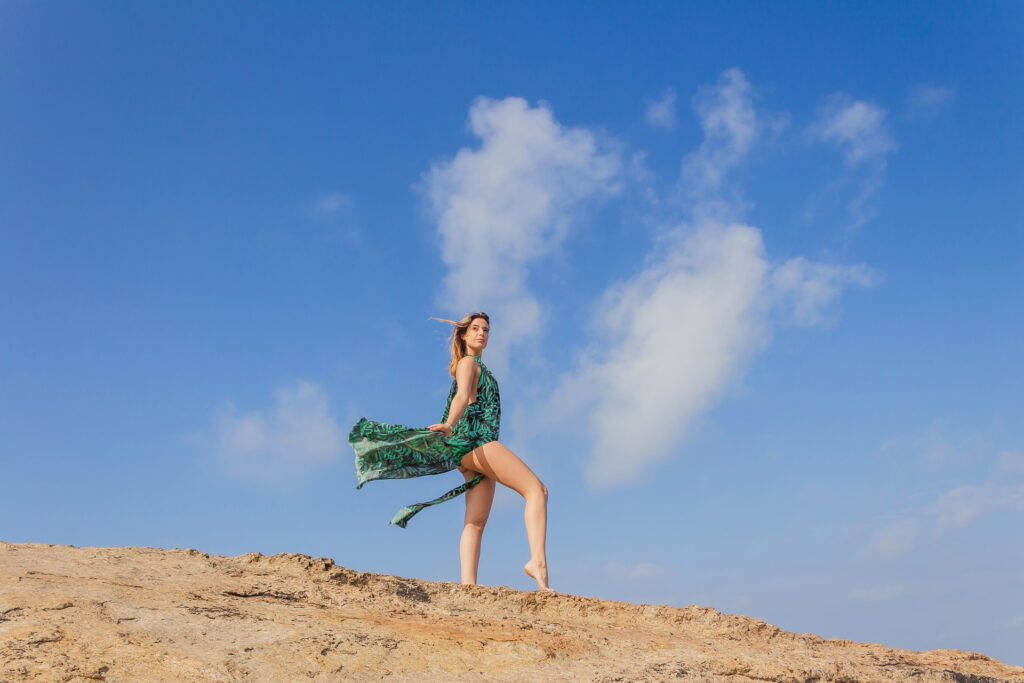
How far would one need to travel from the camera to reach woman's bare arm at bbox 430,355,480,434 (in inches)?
272

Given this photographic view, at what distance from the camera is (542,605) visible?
18.3ft

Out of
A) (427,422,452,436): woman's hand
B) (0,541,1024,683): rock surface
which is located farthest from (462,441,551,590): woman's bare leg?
(0,541,1024,683): rock surface

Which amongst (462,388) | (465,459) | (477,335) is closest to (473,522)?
(465,459)

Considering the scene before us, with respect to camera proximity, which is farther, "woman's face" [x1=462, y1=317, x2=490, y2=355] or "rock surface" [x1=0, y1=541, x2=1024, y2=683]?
"woman's face" [x1=462, y1=317, x2=490, y2=355]

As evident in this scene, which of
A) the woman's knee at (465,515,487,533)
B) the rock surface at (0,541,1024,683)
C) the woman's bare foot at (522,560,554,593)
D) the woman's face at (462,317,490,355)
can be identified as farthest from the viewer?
the woman's face at (462,317,490,355)

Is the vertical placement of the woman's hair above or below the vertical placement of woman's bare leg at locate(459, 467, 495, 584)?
above

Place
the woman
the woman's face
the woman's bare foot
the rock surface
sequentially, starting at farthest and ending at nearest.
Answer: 1. the woman's face
2. the woman
3. the woman's bare foot
4. the rock surface

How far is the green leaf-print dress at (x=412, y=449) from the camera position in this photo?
267 inches

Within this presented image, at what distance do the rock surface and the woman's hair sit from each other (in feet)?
7.93

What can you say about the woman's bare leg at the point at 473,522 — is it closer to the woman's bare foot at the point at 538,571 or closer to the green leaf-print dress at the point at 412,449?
the green leaf-print dress at the point at 412,449

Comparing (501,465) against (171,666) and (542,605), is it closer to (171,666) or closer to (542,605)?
(542,605)

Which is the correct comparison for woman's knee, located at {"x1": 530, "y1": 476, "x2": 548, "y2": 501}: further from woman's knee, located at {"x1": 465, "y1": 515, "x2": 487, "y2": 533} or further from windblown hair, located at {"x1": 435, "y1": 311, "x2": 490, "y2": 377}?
windblown hair, located at {"x1": 435, "y1": 311, "x2": 490, "y2": 377}

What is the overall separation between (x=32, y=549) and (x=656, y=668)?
3.76 m

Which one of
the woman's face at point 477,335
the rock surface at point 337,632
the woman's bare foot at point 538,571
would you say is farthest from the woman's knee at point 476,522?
the woman's face at point 477,335
